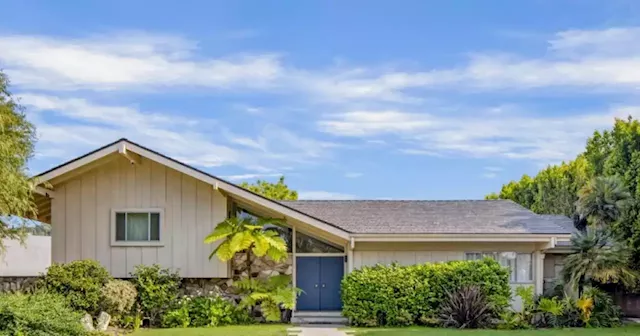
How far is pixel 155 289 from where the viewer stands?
1761 cm

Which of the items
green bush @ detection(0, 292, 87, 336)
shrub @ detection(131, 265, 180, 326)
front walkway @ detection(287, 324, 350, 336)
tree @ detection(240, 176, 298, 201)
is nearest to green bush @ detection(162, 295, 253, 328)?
shrub @ detection(131, 265, 180, 326)

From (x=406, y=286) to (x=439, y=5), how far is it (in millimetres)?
6876

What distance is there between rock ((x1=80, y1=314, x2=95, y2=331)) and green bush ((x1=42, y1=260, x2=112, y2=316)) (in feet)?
1.20

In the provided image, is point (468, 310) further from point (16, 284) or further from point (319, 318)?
point (16, 284)

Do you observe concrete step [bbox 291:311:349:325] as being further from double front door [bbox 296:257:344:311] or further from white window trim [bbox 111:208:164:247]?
white window trim [bbox 111:208:164:247]

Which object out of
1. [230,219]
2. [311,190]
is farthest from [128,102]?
[311,190]

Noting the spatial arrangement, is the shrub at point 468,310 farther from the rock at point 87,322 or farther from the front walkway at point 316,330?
the rock at point 87,322

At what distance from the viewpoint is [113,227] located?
18391mm

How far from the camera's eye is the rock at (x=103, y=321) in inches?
623

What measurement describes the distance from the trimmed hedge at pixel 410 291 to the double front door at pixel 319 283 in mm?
1674

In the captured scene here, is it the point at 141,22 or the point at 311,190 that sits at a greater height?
the point at 141,22

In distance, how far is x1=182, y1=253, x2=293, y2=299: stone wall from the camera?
18.6 m

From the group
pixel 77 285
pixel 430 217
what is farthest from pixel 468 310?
pixel 77 285

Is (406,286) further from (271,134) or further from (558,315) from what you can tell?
(271,134)
